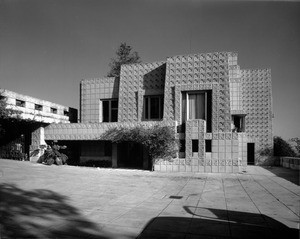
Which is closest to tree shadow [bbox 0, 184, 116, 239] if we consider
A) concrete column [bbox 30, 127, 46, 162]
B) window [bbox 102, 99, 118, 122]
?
concrete column [bbox 30, 127, 46, 162]

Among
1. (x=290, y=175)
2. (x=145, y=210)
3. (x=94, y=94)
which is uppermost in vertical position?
(x=94, y=94)

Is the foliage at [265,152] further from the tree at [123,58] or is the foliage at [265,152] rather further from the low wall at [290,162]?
the tree at [123,58]

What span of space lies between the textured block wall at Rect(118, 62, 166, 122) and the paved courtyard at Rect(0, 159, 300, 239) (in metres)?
9.48

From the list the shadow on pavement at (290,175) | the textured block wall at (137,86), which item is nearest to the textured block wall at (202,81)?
the textured block wall at (137,86)

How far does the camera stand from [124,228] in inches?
216

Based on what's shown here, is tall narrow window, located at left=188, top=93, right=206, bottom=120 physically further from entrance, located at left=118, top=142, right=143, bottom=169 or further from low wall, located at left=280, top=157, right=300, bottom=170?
low wall, located at left=280, top=157, right=300, bottom=170

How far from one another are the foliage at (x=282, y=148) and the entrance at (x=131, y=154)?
14298 mm

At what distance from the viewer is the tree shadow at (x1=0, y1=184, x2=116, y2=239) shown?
517cm

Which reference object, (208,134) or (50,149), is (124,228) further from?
(50,149)

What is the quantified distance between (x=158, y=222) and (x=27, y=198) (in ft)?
16.1

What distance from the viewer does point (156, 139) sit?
16234mm

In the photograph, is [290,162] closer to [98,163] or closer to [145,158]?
[145,158]

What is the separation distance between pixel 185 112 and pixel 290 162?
9.47 meters

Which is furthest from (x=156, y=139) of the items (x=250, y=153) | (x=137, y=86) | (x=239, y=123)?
(x=250, y=153)
